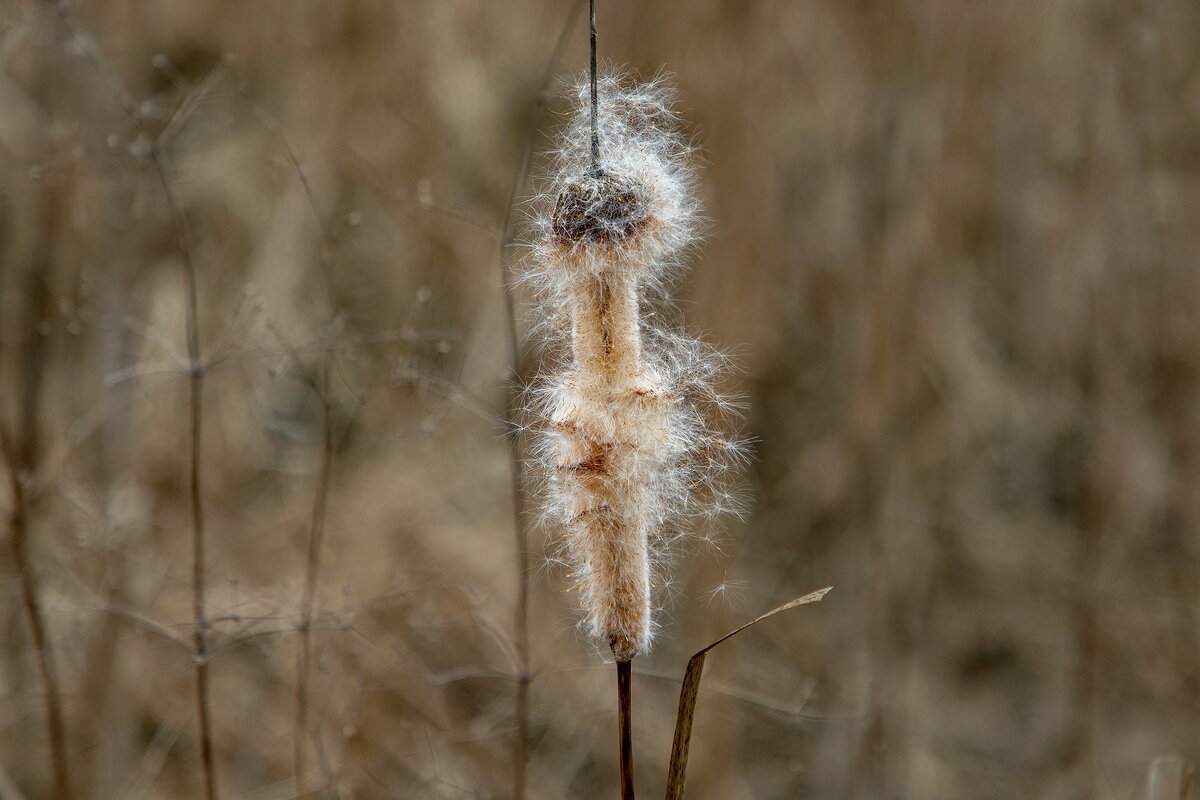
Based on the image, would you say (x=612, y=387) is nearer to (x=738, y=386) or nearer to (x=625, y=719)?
(x=625, y=719)

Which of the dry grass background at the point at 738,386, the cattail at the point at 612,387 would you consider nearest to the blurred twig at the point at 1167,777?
the cattail at the point at 612,387

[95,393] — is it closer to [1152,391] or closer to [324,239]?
[324,239]

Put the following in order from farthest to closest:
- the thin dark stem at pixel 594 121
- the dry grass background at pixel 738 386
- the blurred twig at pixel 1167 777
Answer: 1. the dry grass background at pixel 738 386
2. the blurred twig at pixel 1167 777
3. the thin dark stem at pixel 594 121

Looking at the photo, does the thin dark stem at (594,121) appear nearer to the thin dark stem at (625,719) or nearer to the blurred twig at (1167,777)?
the thin dark stem at (625,719)

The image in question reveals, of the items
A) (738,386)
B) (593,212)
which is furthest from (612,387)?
(738,386)

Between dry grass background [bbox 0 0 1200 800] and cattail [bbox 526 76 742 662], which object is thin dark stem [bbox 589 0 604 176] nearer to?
cattail [bbox 526 76 742 662]

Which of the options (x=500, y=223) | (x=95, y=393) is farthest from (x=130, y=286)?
(x=500, y=223)

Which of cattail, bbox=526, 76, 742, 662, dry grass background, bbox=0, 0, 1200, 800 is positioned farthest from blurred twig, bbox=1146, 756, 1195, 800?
dry grass background, bbox=0, 0, 1200, 800
